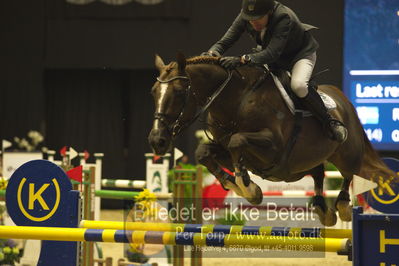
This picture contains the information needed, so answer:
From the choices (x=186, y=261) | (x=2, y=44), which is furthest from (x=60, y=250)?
(x=2, y=44)

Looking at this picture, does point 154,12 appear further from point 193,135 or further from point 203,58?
point 203,58

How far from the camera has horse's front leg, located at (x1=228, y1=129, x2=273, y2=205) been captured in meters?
4.03

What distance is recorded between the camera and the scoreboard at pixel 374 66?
→ 9.14 m

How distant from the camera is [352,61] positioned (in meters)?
9.77

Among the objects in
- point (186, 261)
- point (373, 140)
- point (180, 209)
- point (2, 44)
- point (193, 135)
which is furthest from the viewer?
point (2, 44)

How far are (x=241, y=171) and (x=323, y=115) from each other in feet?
2.55

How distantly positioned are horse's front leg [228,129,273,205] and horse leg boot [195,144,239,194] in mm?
159

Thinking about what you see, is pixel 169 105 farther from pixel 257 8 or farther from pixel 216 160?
pixel 257 8

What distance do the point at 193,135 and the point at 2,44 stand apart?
4030 mm

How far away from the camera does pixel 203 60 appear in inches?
169

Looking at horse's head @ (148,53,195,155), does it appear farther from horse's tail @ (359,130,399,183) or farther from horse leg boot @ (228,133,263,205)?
horse's tail @ (359,130,399,183)

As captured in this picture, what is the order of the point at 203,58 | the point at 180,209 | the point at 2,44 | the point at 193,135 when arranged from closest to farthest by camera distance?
the point at 203,58
the point at 180,209
the point at 193,135
the point at 2,44

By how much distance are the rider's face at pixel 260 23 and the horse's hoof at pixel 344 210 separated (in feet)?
4.36

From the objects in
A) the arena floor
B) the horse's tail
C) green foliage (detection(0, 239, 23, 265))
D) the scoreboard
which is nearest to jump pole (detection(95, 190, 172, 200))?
green foliage (detection(0, 239, 23, 265))
